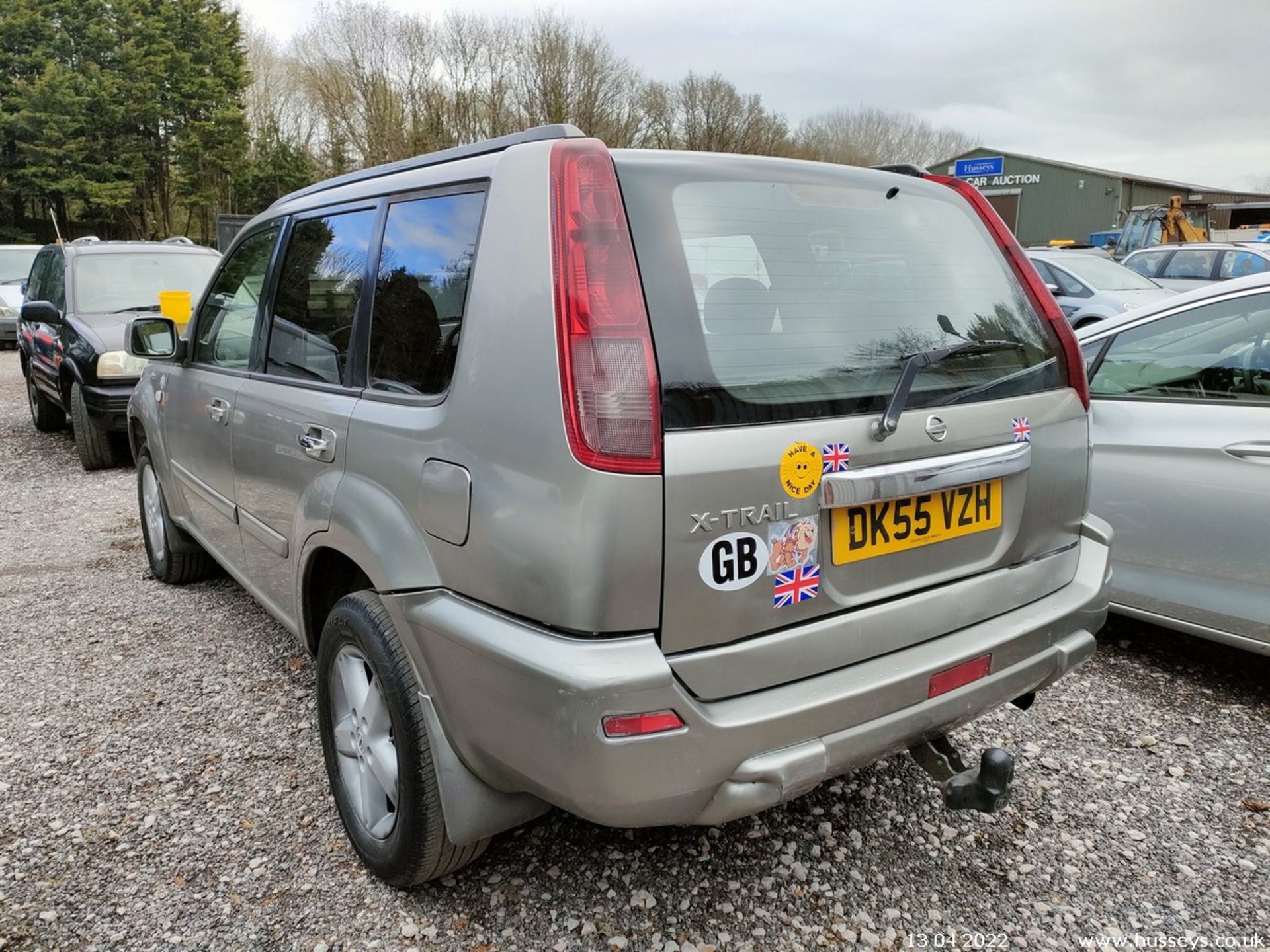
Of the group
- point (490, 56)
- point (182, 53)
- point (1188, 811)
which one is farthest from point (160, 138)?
point (1188, 811)

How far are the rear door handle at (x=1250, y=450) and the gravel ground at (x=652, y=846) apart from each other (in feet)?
2.95

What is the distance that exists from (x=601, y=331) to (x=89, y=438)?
674 cm

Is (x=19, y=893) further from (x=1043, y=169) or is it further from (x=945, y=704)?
(x=1043, y=169)

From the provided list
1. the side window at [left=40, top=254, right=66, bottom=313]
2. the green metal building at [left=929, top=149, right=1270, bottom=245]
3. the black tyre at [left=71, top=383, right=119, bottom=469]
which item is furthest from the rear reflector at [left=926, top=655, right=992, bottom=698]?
the green metal building at [left=929, top=149, right=1270, bottom=245]

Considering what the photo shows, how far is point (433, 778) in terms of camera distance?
196cm

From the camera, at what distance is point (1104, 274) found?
1137cm

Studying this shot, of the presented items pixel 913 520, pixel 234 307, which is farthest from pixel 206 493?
pixel 913 520

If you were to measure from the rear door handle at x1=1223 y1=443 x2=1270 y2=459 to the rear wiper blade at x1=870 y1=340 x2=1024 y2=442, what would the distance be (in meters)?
1.38

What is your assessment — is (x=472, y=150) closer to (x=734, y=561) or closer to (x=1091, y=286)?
(x=734, y=561)

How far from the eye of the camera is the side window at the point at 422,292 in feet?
6.35

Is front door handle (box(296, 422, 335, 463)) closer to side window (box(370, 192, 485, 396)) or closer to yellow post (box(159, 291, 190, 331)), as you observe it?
side window (box(370, 192, 485, 396))

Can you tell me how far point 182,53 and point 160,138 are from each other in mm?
3124

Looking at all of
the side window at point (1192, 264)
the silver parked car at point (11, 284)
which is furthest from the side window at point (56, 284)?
the side window at point (1192, 264)

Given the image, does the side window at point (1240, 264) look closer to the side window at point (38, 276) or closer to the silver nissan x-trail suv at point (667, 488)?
the silver nissan x-trail suv at point (667, 488)
